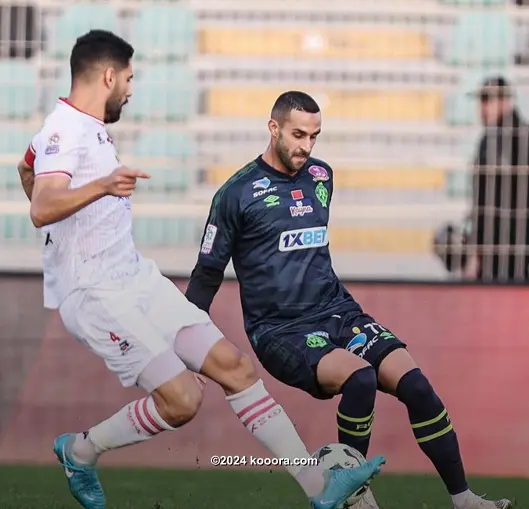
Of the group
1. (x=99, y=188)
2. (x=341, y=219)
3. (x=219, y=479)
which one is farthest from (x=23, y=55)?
(x=99, y=188)

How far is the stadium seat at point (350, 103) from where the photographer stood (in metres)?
8.15

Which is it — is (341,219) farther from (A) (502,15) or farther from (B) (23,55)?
(B) (23,55)

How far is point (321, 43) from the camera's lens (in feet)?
26.7

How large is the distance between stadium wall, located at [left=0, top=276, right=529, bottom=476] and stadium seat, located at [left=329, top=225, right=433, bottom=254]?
7.8 inches

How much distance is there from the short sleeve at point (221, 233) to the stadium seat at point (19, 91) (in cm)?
220

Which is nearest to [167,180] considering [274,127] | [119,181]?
[274,127]

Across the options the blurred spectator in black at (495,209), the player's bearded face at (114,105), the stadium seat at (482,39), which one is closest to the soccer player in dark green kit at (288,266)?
the player's bearded face at (114,105)

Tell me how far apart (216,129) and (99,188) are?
9.79 ft

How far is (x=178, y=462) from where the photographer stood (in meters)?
8.04

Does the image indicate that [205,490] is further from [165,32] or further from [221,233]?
[165,32]

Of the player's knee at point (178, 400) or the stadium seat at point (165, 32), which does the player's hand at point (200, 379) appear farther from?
the stadium seat at point (165, 32)

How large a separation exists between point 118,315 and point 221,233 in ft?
2.54

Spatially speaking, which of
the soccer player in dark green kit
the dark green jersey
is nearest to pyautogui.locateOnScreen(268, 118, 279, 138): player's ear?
Result: the soccer player in dark green kit

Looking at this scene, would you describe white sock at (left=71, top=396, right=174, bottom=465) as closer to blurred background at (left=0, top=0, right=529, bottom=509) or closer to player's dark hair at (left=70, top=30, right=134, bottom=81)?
player's dark hair at (left=70, top=30, right=134, bottom=81)
